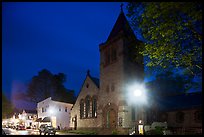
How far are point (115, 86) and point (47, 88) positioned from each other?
107 feet

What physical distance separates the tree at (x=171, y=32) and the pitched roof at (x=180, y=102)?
1972 centimetres

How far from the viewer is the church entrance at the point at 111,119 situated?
34059mm

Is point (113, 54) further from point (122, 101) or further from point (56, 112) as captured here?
point (56, 112)

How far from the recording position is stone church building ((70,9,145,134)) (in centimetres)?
3309

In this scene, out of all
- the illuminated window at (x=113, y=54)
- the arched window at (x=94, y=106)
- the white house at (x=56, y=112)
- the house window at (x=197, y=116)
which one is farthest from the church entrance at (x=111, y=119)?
the white house at (x=56, y=112)

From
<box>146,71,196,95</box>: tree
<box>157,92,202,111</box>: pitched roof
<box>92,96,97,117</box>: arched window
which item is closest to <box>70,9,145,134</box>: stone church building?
<box>92,96,97,117</box>: arched window

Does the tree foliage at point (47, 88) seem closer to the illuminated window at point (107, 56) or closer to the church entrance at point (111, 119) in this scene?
the illuminated window at point (107, 56)

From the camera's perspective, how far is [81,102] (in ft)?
139

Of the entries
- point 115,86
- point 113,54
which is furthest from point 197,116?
point 113,54

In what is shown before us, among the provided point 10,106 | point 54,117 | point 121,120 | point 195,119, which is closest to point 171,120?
point 195,119

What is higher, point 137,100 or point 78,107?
point 137,100

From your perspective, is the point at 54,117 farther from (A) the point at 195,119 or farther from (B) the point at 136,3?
(B) the point at 136,3

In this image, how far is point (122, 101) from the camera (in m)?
32.8

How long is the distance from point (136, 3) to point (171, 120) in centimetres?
2857
